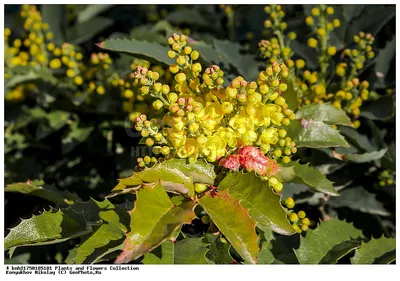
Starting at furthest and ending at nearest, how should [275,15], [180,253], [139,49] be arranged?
[275,15] < [139,49] < [180,253]

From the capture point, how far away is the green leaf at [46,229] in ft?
4.62

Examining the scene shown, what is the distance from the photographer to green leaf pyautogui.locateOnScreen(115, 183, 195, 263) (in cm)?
113

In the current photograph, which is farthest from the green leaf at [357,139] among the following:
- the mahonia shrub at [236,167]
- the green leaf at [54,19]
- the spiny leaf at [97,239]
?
the green leaf at [54,19]

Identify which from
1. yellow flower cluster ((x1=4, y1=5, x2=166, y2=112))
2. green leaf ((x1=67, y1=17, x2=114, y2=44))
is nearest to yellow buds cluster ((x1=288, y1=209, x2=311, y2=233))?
yellow flower cluster ((x1=4, y1=5, x2=166, y2=112))

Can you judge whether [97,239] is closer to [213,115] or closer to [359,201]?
[213,115]

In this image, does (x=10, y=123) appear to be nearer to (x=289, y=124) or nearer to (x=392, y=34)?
(x=289, y=124)

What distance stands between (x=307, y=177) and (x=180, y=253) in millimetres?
392

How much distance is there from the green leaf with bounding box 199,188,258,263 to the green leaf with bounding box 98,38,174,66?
2.05 feet

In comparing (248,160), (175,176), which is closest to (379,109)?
(248,160)

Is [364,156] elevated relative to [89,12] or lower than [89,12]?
lower

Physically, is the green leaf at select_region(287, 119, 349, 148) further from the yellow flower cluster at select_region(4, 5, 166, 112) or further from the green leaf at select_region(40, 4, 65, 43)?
the green leaf at select_region(40, 4, 65, 43)

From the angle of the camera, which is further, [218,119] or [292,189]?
[292,189]

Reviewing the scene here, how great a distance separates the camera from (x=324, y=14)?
1.98 m

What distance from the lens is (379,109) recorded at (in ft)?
6.31
